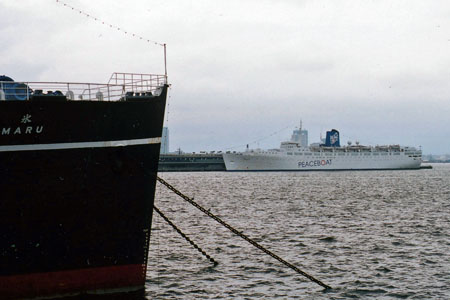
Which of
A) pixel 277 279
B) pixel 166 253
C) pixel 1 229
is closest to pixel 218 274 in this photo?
pixel 277 279

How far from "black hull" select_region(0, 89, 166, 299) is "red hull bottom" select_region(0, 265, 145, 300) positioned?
26 millimetres

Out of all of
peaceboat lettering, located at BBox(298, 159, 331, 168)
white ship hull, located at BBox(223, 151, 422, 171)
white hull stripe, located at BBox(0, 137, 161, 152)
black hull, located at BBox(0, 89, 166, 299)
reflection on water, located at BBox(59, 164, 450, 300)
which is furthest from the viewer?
peaceboat lettering, located at BBox(298, 159, 331, 168)

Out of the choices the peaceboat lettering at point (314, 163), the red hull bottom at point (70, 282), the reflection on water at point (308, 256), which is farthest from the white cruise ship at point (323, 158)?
the red hull bottom at point (70, 282)

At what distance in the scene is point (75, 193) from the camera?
13.4 m

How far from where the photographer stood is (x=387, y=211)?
40.8m

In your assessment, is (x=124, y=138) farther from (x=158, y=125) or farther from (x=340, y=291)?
(x=340, y=291)

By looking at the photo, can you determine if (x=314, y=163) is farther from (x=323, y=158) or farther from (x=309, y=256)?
(x=309, y=256)

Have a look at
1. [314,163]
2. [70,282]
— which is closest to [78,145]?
[70,282]

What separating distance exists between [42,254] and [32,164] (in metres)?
2.44

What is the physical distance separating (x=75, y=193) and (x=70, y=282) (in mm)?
2448

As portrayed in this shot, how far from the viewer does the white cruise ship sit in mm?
143125

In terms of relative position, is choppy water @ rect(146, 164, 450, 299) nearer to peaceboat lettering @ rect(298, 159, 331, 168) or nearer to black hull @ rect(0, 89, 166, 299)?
black hull @ rect(0, 89, 166, 299)

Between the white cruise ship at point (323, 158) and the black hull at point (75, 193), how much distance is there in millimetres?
127736

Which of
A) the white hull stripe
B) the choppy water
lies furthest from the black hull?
the choppy water
